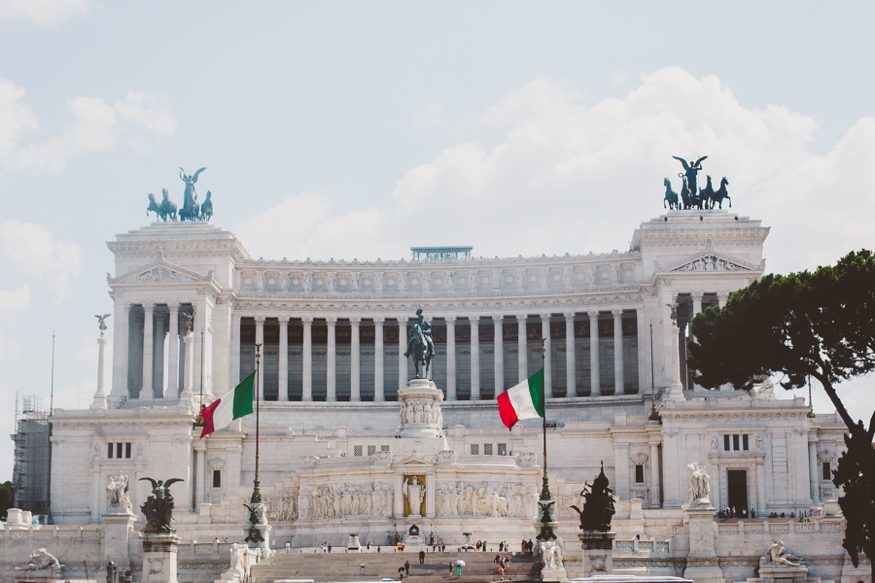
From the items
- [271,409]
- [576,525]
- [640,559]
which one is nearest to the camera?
[640,559]

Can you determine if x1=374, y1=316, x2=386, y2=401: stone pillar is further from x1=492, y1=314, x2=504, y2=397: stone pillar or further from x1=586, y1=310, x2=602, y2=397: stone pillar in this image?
x1=586, y1=310, x2=602, y2=397: stone pillar

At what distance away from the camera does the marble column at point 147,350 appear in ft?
388

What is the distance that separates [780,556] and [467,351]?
53.6 metres

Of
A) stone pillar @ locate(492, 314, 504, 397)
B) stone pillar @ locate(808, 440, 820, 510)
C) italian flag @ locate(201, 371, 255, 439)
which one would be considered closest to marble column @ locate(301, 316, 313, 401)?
stone pillar @ locate(492, 314, 504, 397)

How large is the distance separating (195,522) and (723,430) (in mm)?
36661

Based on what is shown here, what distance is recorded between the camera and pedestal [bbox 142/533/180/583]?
72875 millimetres

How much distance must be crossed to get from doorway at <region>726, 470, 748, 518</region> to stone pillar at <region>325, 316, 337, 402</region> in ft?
119

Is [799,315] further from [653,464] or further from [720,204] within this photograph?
[720,204]

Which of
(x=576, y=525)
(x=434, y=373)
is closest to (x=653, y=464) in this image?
(x=576, y=525)

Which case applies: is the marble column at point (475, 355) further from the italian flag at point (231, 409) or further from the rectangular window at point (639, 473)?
the italian flag at point (231, 409)

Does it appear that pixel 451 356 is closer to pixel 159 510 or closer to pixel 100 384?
pixel 100 384

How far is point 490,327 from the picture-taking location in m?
132

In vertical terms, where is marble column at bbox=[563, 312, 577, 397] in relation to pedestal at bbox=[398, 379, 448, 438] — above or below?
above

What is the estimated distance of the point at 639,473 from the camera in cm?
10650
